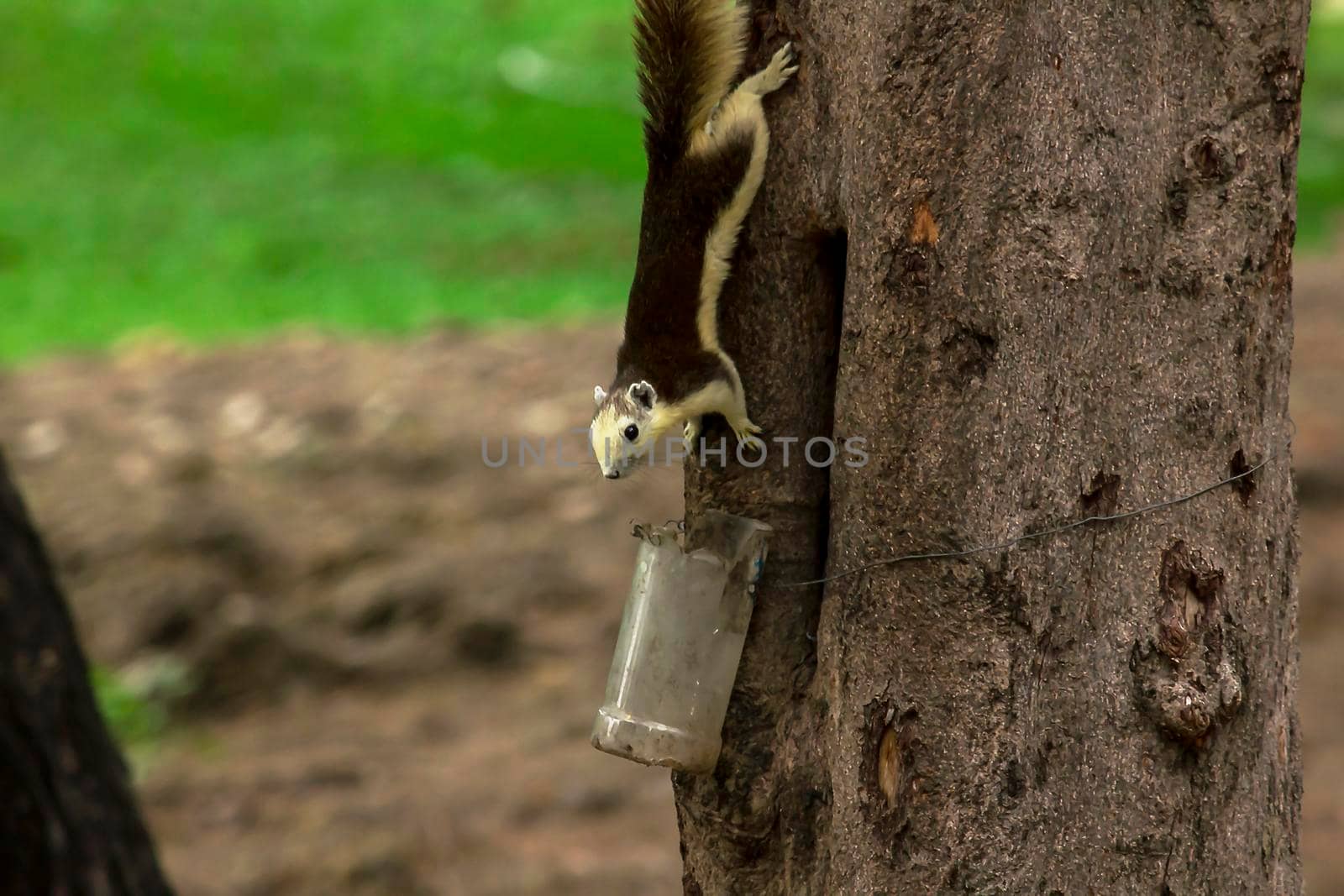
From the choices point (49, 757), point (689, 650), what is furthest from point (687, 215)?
point (49, 757)

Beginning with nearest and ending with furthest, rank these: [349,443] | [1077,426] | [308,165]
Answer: [1077,426] < [349,443] < [308,165]

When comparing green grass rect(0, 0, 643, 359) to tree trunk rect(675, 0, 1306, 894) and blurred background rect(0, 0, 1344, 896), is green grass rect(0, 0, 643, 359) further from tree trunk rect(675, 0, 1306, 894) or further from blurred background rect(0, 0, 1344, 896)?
tree trunk rect(675, 0, 1306, 894)

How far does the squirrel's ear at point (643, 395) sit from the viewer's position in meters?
2.34

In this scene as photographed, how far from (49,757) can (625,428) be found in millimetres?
1893

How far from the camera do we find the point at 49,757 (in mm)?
3484

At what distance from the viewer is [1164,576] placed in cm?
198

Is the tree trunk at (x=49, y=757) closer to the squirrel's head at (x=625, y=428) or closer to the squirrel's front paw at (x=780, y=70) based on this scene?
the squirrel's head at (x=625, y=428)

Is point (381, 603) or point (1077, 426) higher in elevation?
point (1077, 426)

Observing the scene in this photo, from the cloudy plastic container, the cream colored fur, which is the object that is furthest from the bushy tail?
the cloudy plastic container

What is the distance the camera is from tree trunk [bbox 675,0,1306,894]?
1.94 metres

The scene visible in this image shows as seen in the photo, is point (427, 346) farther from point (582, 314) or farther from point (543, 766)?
point (543, 766)

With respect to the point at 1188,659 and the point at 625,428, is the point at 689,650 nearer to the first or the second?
the point at 625,428

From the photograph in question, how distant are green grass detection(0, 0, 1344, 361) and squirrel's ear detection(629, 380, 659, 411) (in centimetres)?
655

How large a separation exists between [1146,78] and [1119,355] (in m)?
0.35
